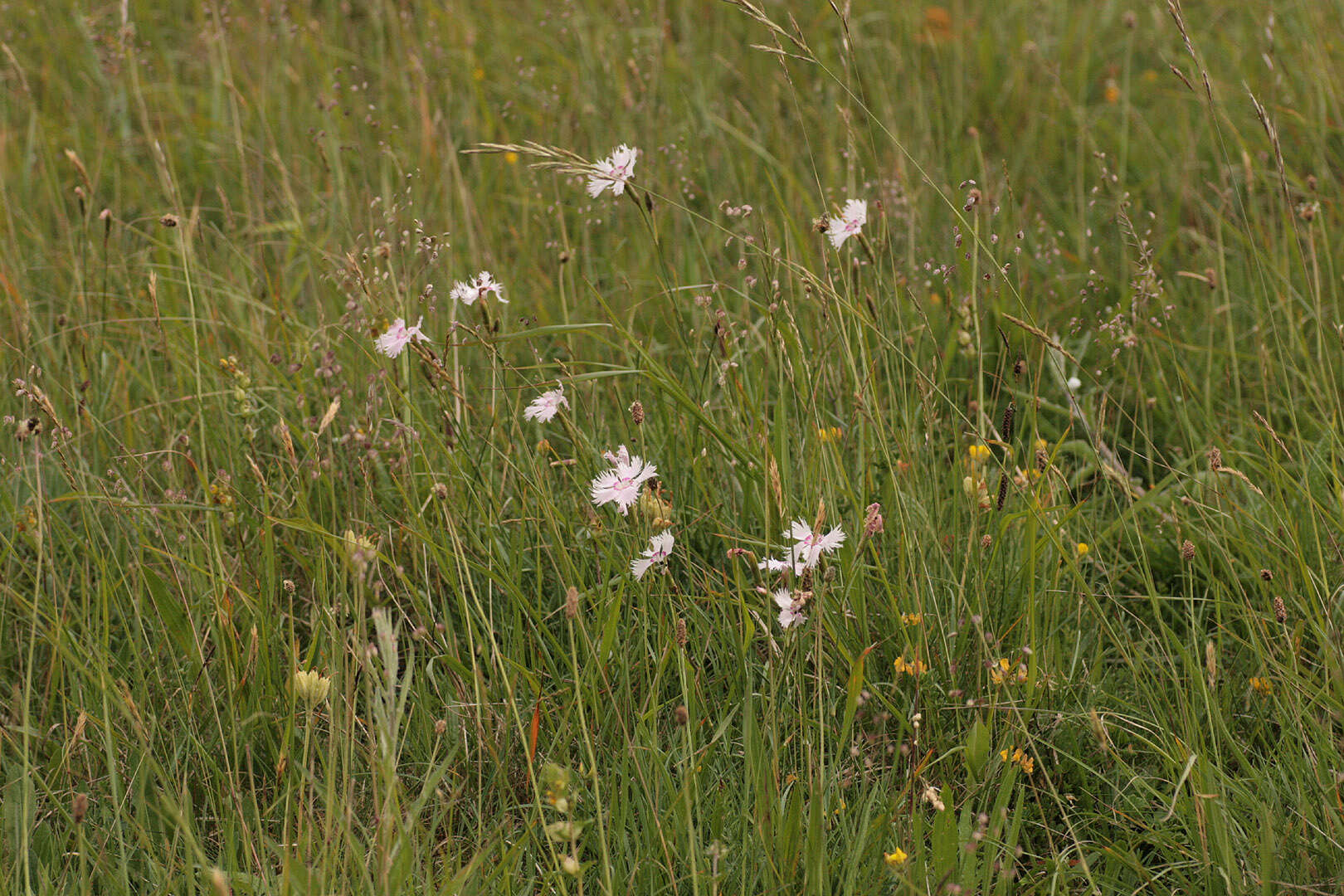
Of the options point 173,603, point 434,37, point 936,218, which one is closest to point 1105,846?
point 173,603

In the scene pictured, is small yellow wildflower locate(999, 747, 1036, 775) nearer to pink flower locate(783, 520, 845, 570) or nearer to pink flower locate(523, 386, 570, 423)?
pink flower locate(783, 520, 845, 570)

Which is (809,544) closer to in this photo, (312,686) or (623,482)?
(623,482)

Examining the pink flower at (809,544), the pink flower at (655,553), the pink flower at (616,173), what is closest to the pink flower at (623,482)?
the pink flower at (655,553)

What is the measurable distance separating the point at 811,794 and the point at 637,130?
89.3 inches

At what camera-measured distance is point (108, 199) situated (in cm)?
309

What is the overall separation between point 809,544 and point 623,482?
24 cm

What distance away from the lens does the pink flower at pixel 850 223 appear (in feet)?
4.99

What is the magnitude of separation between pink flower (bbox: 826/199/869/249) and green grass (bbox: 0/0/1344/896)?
5 centimetres

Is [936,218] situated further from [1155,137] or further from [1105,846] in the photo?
[1105,846]

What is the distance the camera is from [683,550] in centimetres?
174

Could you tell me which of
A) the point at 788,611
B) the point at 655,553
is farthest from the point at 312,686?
the point at 788,611

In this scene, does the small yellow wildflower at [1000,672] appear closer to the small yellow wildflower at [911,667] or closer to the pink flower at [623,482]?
the small yellow wildflower at [911,667]

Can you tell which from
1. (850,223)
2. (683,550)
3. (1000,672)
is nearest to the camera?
(1000,672)

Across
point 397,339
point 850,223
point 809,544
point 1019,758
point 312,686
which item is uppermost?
point 850,223
